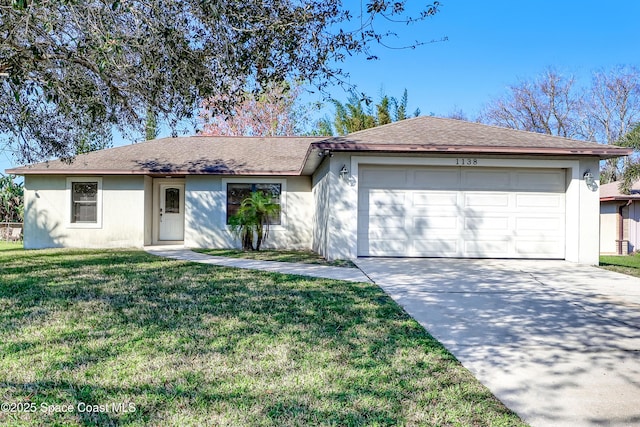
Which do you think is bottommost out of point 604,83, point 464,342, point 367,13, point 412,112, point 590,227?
point 464,342

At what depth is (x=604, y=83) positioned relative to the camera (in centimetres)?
2884

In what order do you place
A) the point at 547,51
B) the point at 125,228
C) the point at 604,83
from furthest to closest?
the point at 604,83 < the point at 547,51 < the point at 125,228

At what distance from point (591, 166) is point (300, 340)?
9332 mm

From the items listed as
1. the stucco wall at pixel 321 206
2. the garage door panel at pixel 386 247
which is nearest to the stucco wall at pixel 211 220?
the stucco wall at pixel 321 206

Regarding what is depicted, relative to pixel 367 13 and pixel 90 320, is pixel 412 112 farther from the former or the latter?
pixel 90 320

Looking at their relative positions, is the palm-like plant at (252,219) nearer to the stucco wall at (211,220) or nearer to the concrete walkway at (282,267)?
the stucco wall at (211,220)

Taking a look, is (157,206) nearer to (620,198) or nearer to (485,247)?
(485,247)

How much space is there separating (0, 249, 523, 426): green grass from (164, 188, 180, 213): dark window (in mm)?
9264

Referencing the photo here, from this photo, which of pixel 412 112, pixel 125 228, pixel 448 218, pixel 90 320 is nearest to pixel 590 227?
pixel 448 218

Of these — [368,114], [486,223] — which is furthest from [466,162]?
[368,114]

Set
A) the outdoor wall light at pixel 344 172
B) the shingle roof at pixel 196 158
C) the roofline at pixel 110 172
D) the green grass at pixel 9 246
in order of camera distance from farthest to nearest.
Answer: the green grass at pixel 9 246
the shingle roof at pixel 196 158
the roofline at pixel 110 172
the outdoor wall light at pixel 344 172

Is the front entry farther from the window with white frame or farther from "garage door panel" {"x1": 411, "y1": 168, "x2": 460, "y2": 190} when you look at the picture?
"garage door panel" {"x1": 411, "y1": 168, "x2": 460, "y2": 190}

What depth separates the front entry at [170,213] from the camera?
50.0ft

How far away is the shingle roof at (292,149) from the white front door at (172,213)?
4.29ft
